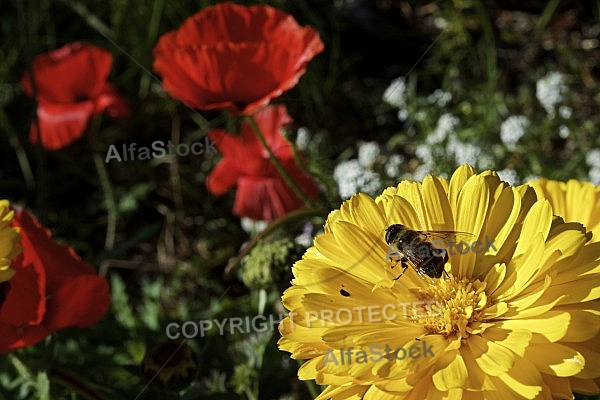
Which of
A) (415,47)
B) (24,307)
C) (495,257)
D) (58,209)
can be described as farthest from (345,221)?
(415,47)

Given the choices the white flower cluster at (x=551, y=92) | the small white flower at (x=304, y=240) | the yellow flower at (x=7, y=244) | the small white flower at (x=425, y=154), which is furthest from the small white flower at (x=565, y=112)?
the yellow flower at (x=7, y=244)

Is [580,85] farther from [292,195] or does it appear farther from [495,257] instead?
[495,257]

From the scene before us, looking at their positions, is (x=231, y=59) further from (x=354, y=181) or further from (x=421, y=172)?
(x=421, y=172)

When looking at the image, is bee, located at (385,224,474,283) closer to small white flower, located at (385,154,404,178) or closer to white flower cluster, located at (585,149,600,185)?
small white flower, located at (385,154,404,178)

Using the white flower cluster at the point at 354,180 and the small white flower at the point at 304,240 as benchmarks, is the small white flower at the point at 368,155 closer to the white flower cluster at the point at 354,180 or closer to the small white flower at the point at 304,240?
the white flower cluster at the point at 354,180

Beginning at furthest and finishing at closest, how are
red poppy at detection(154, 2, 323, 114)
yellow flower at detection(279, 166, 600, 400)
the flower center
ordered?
red poppy at detection(154, 2, 323, 114)
the flower center
yellow flower at detection(279, 166, 600, 400)

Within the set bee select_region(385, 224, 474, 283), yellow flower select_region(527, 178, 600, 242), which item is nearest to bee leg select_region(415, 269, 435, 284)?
bee select_region(385, 224, 474, 283)
